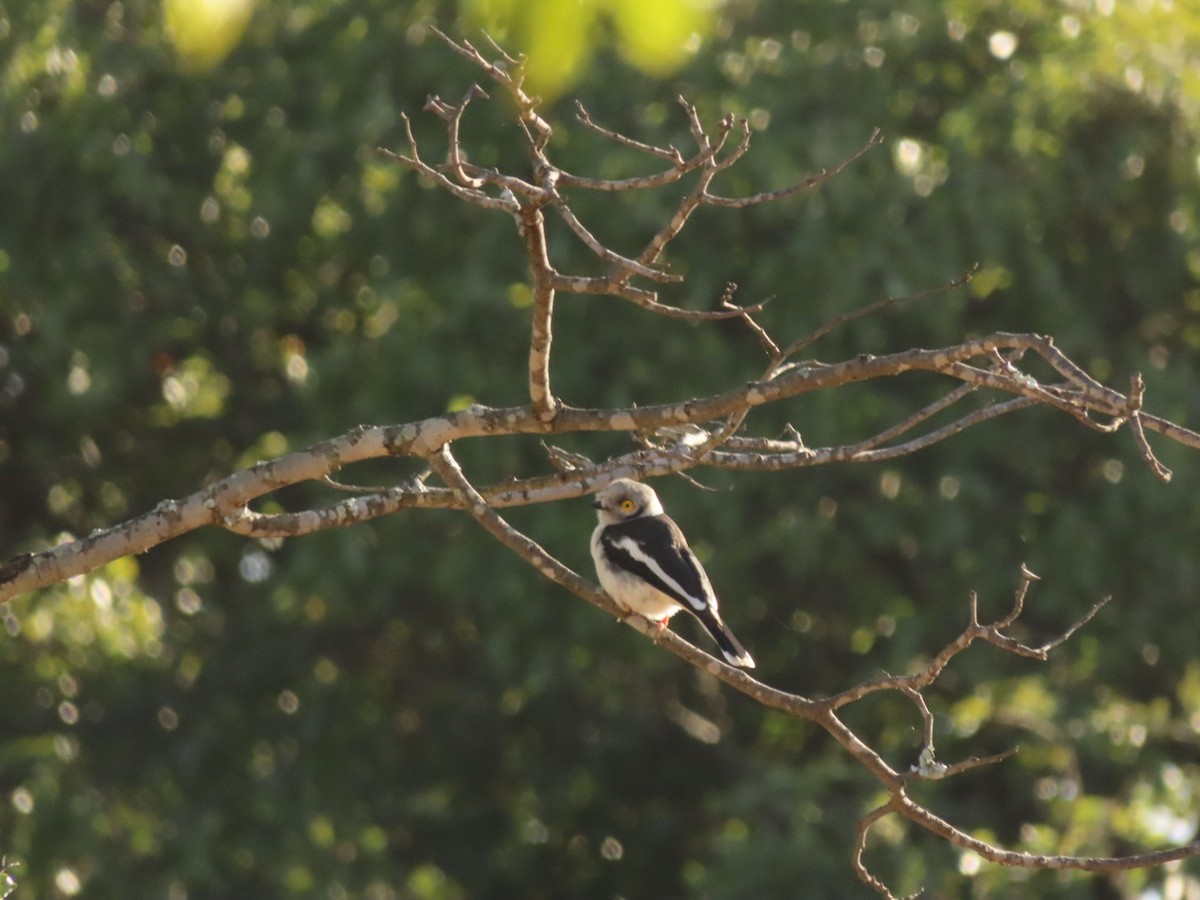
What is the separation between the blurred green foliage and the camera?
382 inches

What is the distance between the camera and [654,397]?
995cm

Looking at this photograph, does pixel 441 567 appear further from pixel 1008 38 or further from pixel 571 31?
pixel 571 31

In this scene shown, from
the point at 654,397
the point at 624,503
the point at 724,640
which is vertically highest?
Result: the point at 654,397

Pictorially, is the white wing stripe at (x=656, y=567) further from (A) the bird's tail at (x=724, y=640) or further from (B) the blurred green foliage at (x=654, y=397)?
(B) the blurred green foliage at (x=654, y=397)

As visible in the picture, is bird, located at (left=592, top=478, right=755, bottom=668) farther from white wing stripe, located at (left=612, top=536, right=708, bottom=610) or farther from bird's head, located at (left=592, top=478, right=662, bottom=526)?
bird's head, located at (left=592, top=478, right=662, bottom=526)

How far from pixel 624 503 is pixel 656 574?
2.89ft

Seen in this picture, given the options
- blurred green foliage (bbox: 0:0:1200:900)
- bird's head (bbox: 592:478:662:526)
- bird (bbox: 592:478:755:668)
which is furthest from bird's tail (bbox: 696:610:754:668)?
blurred green foliage (bbox: 0:0:1200:900)

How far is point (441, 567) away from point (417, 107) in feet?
8.16

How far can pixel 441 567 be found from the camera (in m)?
10.2

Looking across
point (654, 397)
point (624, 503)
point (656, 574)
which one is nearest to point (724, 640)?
point (656, 574)

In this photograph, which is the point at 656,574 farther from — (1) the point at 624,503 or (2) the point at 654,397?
(2) the point at 654,397

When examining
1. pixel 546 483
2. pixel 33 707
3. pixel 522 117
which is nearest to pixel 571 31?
pixel 522 117

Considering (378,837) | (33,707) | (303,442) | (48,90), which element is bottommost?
(378,837)

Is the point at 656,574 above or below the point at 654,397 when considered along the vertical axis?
below
